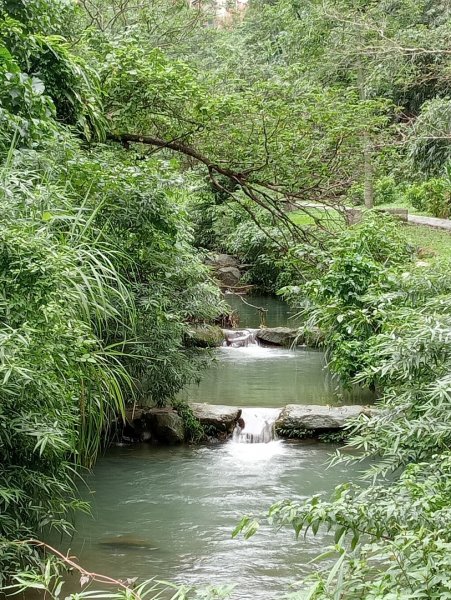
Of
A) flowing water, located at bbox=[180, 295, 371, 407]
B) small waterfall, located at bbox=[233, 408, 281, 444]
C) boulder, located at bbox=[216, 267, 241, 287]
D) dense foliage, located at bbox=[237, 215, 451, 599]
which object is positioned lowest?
small waterfall, located at bbox=[233, 408, 281, 444]

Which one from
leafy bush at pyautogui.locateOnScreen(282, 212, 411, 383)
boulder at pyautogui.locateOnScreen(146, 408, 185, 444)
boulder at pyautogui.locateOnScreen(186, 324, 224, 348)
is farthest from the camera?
boulder at pyautogui.locateOnScreen(186, 324, 224, 348)

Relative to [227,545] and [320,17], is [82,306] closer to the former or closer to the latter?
[227,545]

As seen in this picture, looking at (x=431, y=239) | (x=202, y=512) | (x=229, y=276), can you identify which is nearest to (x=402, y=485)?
(x=202, y=512)

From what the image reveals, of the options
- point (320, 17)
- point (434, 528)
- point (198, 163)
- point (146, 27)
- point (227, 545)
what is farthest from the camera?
point (320, 17)

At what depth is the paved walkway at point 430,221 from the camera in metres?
20.0

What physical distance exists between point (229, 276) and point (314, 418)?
1016cm

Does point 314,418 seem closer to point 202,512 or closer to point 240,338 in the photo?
point 202,512

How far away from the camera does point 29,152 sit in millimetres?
6199

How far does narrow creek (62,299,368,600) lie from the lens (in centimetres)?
613

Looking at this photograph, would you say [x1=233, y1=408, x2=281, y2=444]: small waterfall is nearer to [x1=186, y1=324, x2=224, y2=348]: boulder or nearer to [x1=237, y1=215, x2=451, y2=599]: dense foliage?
[x1=237, y1=215, x2=451, y2=599]: dense foliage

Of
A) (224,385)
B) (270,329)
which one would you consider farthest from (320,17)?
(224,385)

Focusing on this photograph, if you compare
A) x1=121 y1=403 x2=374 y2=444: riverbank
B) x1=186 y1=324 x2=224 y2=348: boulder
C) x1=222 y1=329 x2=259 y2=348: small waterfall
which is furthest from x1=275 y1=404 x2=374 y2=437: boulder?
x1=222 y1=329 x2=259 y2=348: small waterfall

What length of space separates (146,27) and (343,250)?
7944 millimetres

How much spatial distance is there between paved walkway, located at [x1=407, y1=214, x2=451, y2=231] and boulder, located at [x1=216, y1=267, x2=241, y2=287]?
4940 mm
